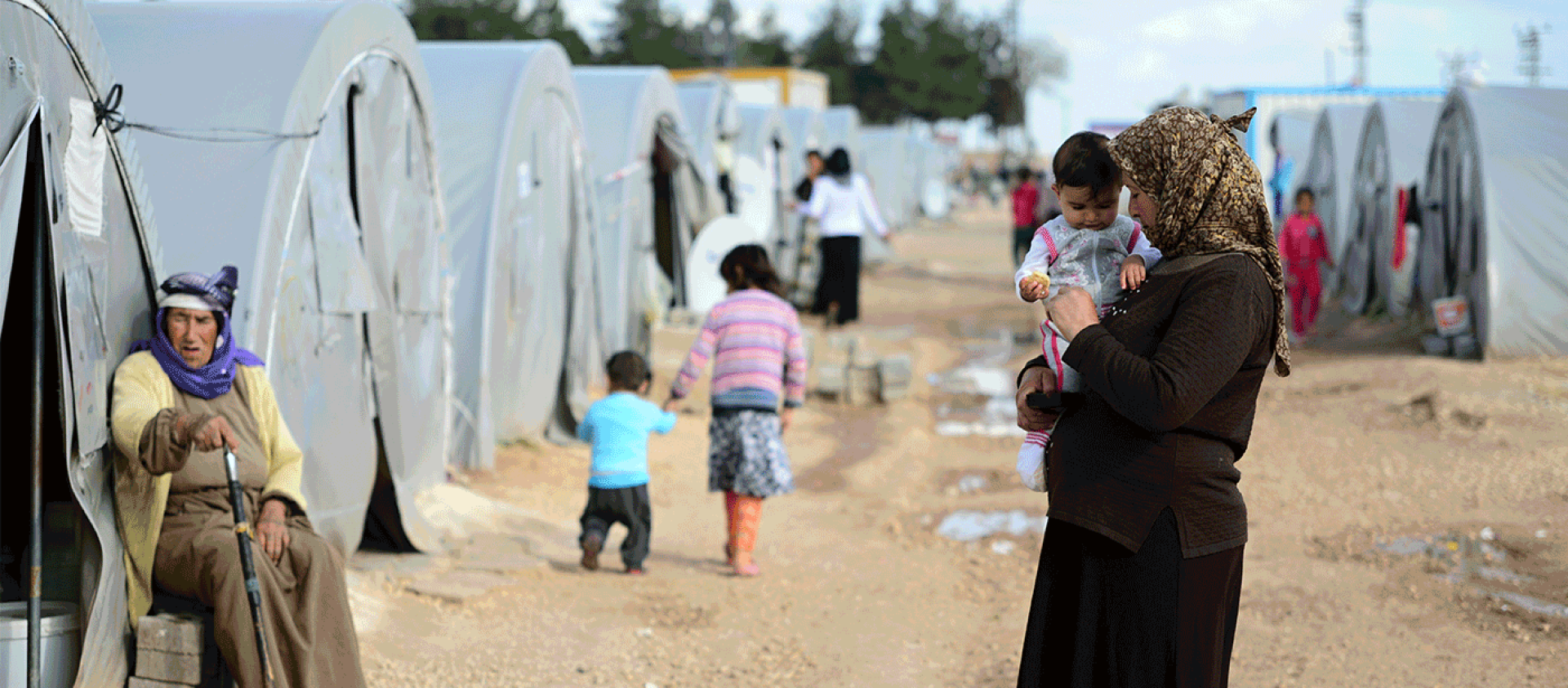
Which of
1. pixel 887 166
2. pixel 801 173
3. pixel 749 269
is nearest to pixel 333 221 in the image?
pixel 749 269

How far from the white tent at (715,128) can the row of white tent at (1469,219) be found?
699cm

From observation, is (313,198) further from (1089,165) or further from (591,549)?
(1089,165)

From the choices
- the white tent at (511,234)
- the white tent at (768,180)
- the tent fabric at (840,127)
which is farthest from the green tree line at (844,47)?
the white tent at (511,234)

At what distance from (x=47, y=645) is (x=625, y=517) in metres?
2.56

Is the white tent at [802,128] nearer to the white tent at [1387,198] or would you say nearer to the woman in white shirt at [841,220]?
the woman in white shirt at [841,220]

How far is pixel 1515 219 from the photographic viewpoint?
10.9 metres

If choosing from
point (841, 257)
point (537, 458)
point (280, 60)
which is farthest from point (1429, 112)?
point (280, 60)

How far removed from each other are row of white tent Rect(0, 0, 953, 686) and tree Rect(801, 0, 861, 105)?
1798 inches

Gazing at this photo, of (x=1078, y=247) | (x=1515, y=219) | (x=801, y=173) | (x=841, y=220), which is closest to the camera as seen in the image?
(x=1078, y=247)

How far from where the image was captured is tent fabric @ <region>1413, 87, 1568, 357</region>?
10.7 m

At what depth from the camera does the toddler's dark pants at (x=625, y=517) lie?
578cm

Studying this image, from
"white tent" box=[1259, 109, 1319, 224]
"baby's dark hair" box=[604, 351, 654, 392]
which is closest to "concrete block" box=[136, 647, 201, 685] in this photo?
"baby's dark hair" box=[604, 351, 654, 392]

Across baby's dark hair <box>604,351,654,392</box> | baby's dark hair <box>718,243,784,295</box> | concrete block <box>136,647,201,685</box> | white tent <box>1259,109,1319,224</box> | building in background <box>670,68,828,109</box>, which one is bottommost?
concrete block <box>136,647,201,685</box>

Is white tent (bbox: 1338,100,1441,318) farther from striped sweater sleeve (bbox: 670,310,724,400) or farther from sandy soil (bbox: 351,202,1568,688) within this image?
striped sweater sleeve (bbox: 670,310,724,400)
